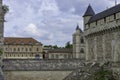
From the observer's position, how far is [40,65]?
30062mm

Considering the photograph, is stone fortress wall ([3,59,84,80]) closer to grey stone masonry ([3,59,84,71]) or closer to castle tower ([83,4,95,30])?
grey stone masonry ([3,59,84,71])

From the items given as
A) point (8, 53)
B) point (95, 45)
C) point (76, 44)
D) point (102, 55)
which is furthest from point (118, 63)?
point (8, 53)

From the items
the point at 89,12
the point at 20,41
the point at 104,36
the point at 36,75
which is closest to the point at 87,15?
the point at 89,12

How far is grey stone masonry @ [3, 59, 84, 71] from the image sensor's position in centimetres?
2902

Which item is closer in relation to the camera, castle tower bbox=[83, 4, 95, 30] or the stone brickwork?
the stone brickwork

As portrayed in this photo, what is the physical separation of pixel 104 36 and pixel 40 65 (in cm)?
813

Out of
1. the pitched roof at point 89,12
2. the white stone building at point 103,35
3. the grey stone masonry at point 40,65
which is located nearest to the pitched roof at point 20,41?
the pitched roof at point 89,12

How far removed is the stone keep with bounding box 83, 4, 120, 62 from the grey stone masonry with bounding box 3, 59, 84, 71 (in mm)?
2952

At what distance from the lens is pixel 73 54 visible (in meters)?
69.7

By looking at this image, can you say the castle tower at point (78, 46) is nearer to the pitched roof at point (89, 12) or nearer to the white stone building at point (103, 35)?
the pitched roof at point (89, 12)

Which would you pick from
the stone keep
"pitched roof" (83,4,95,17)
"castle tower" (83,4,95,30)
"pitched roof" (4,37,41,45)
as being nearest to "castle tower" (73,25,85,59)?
"pitched roof" (4,37,41,45)

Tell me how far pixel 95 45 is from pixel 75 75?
4.80 metres

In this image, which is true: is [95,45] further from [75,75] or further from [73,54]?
[73,54]

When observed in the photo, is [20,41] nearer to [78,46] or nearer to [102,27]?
[78,46]
